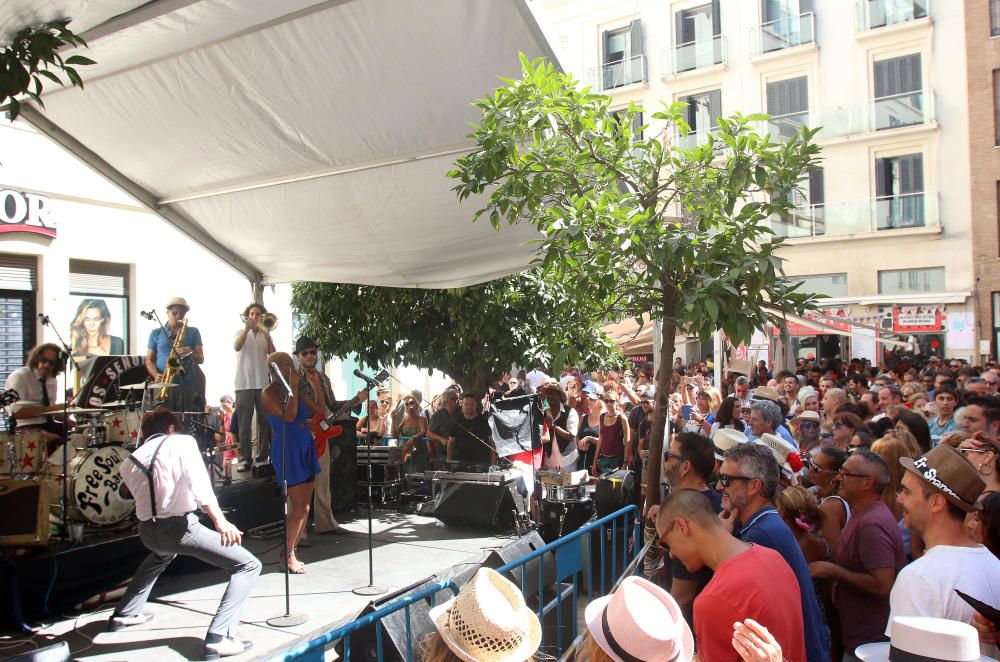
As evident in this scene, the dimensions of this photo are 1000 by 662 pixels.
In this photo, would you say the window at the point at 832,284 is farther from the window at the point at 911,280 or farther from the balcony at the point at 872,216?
the balcony at the point at 872,216

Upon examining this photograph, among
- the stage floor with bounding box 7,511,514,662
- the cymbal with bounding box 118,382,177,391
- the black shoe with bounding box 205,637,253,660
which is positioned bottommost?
the stage floor with bounding box 7,511,514,662

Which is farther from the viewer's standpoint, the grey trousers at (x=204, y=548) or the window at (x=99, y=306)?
the window at (x=99, y=306)

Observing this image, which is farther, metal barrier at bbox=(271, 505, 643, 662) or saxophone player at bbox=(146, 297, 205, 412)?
saxophone player at bbox=(146, 297, 205, 412)

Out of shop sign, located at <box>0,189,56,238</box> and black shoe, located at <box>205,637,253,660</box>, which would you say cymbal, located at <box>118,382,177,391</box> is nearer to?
black shoe, located at <box>205,637,253,660</box>

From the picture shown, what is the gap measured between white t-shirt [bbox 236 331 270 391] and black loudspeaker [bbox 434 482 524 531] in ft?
8.58

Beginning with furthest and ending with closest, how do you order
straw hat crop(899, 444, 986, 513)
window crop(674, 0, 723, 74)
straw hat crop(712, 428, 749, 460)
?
window crop(674, 0, 723, 74) < straw hat crop(712, 428, 749, 460) < straw hat crop(899, 444, 986, 513)

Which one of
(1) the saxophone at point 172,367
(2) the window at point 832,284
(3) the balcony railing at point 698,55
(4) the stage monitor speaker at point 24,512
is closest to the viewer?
(4) the stage monitor speaker at point 24,512

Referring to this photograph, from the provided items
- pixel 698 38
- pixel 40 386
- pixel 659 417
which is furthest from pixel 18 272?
pixel 698 38

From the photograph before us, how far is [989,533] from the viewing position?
3215 millimetres

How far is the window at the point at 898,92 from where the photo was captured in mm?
27547

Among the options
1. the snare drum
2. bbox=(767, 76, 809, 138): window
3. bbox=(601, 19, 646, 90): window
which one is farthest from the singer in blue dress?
bbox=(601, 19, 646, 90): window

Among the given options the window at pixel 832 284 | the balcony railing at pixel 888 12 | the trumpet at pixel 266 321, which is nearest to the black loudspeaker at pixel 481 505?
the trumpet at pixel 266 321

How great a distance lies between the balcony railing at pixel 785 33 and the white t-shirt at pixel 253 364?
27538 millimetres

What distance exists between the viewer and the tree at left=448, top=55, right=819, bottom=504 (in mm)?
3564
